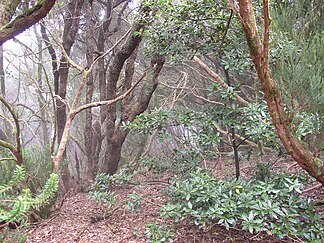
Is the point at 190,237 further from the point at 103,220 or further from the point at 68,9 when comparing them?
the point at 68,9

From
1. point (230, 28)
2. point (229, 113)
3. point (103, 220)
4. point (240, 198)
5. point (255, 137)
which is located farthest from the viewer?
point (103, 220)

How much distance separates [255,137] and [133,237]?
171cm

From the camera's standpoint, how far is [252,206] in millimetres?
2238

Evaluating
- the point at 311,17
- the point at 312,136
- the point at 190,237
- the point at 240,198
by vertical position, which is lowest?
the point at 190,237

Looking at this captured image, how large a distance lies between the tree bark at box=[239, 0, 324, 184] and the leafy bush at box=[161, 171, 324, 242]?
235 mm

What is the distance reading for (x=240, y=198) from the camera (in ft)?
7.67

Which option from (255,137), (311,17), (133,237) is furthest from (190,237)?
(311,17)

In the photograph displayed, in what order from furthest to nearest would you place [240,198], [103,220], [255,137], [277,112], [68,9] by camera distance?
[68,9]
[103,220]
[255,137]
[240,198]
[277,112]

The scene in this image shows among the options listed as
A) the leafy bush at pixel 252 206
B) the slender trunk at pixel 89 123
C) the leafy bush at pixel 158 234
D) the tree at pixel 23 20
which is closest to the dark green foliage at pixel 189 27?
the tree at pixel 23 20

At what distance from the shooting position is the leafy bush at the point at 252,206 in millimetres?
2195

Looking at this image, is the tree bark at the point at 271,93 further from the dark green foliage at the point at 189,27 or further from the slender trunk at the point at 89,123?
the slender trunk at the point at 89,123

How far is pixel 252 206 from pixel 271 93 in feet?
2.79

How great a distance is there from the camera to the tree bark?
1967 mm

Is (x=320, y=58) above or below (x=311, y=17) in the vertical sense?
below
